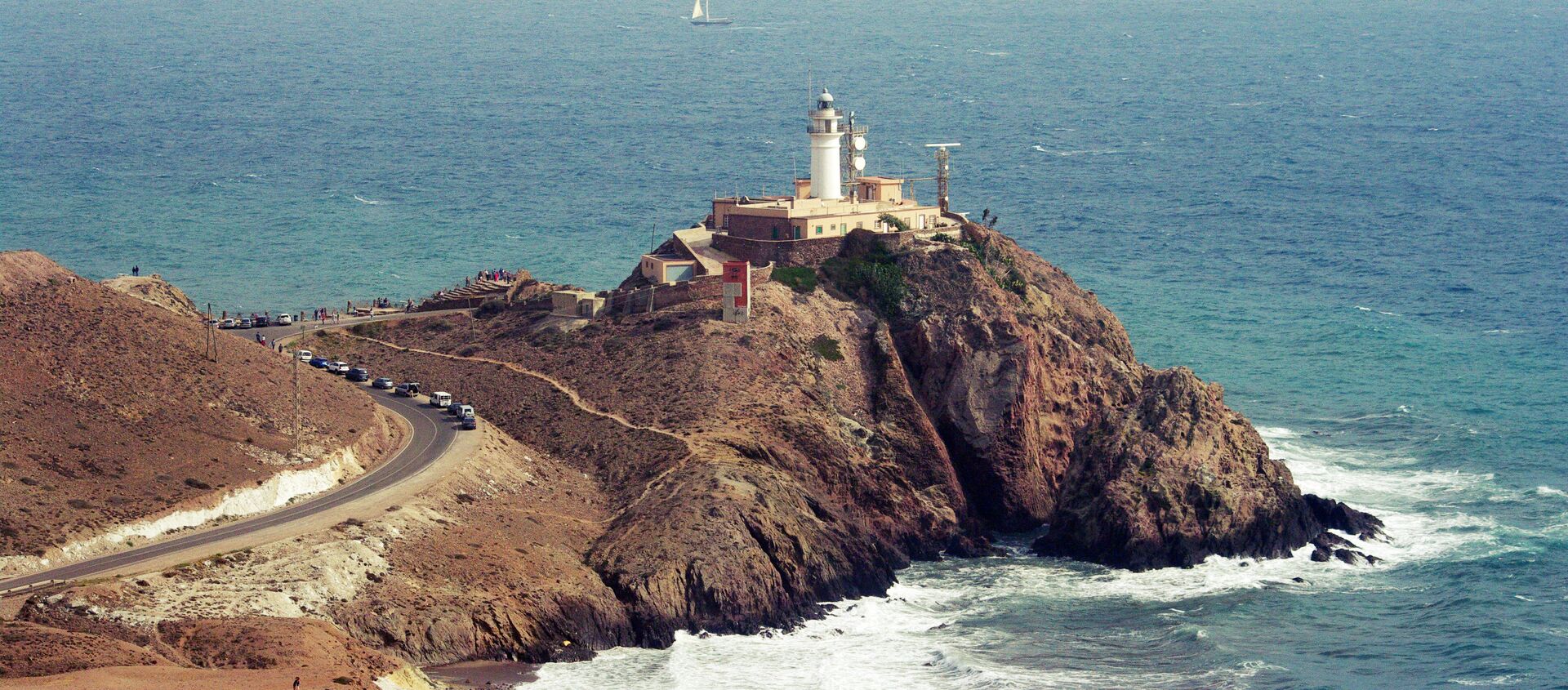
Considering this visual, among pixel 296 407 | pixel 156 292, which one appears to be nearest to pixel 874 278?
pixel 296 407

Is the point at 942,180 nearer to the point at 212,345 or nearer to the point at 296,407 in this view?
the point at 296,407

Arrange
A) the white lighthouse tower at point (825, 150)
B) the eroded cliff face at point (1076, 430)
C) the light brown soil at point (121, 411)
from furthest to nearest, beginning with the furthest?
the white lighthouse tower at point (825, 150) → the eroded cliff face at point (1076, 430) → the light brown soil at point (121, 411)

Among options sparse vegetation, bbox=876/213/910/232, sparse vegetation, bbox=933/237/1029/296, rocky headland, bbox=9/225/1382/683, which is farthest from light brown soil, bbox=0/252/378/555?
sparse vegetation, bbox=933/237/1029/296

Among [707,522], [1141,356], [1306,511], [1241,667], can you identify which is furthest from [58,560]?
[1141,356]

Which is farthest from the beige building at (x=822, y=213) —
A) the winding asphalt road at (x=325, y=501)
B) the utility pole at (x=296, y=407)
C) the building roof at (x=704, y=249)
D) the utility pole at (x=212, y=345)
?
the utility pole at (x=212, y=345)

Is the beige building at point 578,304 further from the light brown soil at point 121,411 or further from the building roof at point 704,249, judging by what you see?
the light brown soil at point 121,411

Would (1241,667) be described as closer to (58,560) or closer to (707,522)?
(707,522)
